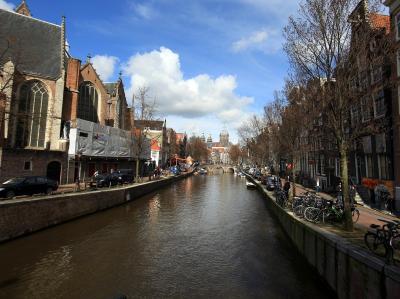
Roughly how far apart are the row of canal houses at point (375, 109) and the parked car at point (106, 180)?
19696 mm

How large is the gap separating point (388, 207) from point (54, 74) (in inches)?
1417

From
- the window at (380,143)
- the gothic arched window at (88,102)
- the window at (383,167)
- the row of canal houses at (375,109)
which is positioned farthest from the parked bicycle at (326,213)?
the gothic arched window at (88,102)

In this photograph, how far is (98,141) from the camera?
1687 inches

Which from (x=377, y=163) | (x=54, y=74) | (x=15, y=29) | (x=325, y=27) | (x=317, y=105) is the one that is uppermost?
(x=15, y=29)

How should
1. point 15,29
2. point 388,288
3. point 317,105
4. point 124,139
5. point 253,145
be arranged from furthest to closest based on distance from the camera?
point 253,145 < point 124,139 < point 15,29 < point 317,105 < point 388,288

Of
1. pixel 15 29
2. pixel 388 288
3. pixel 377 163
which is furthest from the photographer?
pixel 15 29

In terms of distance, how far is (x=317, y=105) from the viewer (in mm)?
14055

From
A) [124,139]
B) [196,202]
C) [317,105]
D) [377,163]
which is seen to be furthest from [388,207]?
[124,139]

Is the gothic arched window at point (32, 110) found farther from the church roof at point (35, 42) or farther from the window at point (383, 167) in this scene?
the window at point (383, 167)

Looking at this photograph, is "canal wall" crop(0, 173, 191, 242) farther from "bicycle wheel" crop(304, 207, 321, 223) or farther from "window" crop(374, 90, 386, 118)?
"window" crop(374, 90, 386, 118)

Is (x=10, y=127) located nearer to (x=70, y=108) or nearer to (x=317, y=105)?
(x=70, y=108)

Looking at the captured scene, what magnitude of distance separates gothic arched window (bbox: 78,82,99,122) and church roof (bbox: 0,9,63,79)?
691 cm

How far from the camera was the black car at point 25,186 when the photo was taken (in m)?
20.6

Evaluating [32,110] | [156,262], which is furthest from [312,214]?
[32,110]
